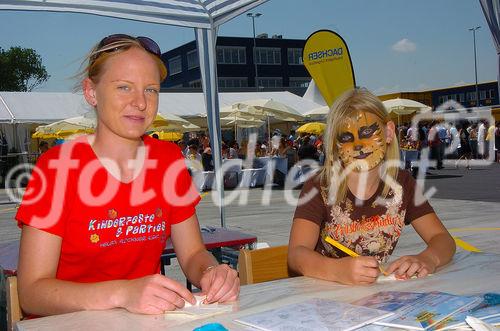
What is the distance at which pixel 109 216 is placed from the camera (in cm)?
195

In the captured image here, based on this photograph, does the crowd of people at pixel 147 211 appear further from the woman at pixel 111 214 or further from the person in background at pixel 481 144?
the person in background at pixel 481 144

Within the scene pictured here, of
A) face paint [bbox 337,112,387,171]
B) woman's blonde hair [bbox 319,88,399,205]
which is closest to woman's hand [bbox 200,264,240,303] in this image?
woman's blonde hair [bbox 319,88,399,205]

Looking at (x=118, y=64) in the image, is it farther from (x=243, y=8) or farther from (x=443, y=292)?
(x=243, y=8)

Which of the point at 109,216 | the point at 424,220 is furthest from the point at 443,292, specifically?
the point at 109,216

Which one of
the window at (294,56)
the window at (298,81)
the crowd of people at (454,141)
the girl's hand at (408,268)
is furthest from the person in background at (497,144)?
the window at (294,56)

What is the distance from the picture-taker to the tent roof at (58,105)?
65.5ft

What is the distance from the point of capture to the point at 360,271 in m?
1.96

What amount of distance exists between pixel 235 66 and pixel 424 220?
227 feet

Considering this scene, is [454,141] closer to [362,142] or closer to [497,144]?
[497,144]

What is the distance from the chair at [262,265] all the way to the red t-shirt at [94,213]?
1.73 ft

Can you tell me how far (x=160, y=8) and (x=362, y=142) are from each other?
3.50 meters

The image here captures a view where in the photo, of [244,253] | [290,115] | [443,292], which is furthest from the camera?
[290,115]

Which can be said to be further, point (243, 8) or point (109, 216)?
point (243, 8)

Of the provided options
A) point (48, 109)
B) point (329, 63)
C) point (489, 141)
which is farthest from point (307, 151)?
point (48, 109)
